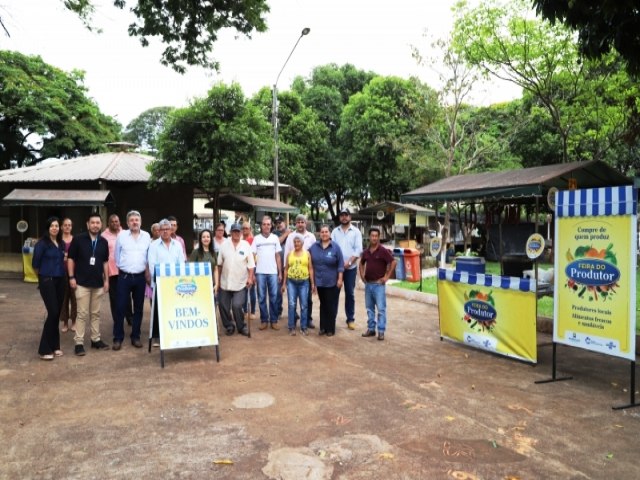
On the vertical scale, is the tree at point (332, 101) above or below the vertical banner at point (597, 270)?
above

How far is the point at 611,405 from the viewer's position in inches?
197

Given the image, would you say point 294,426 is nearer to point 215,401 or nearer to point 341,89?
point 215,401

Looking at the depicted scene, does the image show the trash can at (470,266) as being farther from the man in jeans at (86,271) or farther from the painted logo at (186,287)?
the man in jeans at (86,271)

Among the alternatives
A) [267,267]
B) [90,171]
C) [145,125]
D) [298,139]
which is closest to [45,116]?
[90,171]

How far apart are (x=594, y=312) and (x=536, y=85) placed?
11208 mm

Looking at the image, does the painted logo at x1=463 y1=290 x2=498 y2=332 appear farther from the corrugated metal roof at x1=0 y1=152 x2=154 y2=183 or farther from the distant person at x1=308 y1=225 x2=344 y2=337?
the corrugated metal roof at x1=0 y1=152 x2=154 y2=183

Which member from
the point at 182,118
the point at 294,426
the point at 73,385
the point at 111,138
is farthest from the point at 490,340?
the point at 111,138

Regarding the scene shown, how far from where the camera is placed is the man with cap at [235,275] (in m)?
7.71

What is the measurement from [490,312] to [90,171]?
630 inches

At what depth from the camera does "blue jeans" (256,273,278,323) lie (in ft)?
27.3

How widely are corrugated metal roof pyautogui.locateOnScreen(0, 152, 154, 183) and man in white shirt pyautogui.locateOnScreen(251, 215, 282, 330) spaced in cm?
1120

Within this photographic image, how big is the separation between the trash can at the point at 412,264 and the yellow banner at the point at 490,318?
21.3ft

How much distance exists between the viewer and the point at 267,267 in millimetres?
8273

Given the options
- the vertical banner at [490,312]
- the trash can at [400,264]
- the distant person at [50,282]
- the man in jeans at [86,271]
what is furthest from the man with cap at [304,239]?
the trash can at [400,264]
